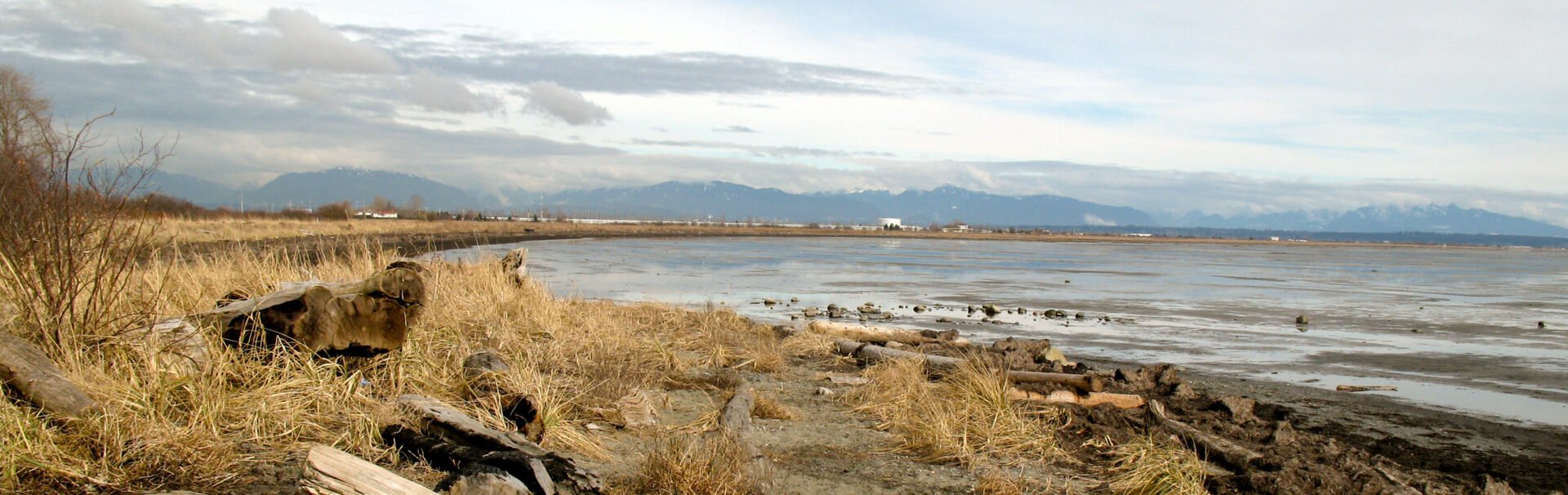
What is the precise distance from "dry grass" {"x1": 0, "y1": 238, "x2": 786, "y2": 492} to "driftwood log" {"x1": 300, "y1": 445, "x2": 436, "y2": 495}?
125cm

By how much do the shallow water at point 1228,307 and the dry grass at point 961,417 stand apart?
23.3 feet

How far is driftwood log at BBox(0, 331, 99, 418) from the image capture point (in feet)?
18.9

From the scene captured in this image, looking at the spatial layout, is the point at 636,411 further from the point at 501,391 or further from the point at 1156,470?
the point at 1156,470

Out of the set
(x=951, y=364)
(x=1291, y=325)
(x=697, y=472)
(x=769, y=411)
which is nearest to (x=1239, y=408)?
(x=951, y=364)

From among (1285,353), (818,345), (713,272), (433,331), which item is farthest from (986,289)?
(433,331)

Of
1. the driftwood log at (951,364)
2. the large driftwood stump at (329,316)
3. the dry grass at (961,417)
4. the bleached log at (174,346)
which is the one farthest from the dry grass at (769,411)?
the bleached log at (174,346)

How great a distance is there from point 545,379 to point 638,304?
39.1 ft

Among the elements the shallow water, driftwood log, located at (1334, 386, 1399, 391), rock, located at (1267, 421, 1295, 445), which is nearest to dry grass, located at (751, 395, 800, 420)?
rock, located at (1267, 421, 1295, 445)

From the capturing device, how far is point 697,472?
21.2ft

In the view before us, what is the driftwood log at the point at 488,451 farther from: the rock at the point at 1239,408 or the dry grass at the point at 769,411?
the rock at the point at 1239,408

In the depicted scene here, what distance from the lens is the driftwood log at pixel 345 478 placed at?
4.88 m

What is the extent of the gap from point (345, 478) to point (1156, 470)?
599 cm

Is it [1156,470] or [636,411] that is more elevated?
[636,411]

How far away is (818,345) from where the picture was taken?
15383 mm
